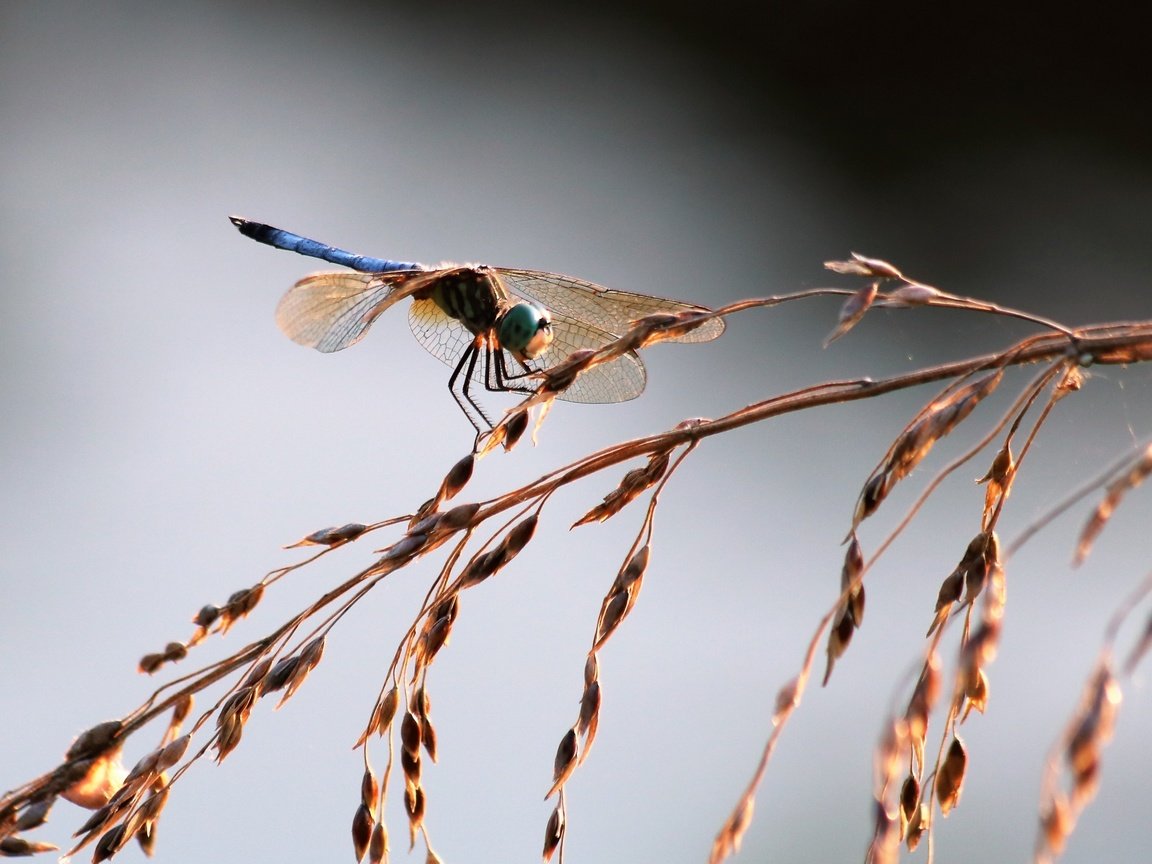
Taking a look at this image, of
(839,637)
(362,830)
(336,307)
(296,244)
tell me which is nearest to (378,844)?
(362,830)

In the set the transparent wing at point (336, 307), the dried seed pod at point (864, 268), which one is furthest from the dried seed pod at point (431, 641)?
the transparent wing at point (336, 307)

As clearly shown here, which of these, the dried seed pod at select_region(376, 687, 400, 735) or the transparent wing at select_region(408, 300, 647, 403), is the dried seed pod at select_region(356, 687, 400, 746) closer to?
the dried seed pod at select_region(376, 687, 400, 735)

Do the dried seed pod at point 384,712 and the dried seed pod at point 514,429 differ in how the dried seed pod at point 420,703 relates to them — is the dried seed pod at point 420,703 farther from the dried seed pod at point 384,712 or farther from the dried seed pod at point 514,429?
the dried seed pod at point 514,429

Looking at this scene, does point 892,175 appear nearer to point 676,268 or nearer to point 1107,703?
point 676,268

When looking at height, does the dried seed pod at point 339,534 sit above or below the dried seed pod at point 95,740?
above

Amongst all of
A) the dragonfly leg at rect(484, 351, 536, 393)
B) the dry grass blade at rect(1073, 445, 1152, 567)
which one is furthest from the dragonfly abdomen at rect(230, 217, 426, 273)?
the dry grass blade at rect(1073, 445, 1152, 567)

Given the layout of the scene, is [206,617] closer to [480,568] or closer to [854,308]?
[480,568]
